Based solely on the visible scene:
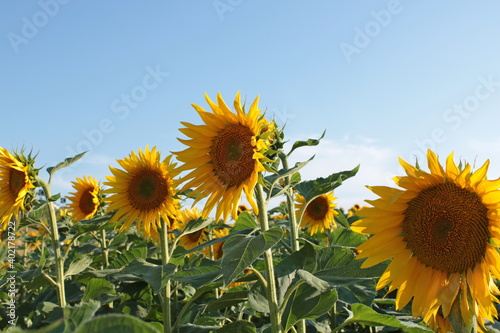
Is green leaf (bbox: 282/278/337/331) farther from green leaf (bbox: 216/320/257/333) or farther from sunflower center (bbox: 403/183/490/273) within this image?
sunflower center (bbox: 403/183/490/273)

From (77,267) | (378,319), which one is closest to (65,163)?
(77,267)

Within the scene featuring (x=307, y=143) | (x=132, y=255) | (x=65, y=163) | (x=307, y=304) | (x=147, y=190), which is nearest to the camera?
(x=307, y=304)

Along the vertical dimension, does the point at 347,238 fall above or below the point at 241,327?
above

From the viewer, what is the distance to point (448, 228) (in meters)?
2.18

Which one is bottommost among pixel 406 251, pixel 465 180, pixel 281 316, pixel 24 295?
pixel 24 295

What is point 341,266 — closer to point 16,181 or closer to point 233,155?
point 233,155

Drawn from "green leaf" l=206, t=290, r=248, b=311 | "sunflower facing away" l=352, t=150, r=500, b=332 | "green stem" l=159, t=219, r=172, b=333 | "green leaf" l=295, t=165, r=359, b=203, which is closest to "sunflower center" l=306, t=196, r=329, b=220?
"green stem" l=159, t=219, r=172, b=333

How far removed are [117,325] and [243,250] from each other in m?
1.40

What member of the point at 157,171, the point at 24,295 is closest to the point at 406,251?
the point at 157,171

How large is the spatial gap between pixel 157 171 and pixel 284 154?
196 centimetres

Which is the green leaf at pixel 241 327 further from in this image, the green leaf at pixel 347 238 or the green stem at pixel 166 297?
the green leaf at pixel 347 238

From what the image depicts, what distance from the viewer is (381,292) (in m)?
4.56

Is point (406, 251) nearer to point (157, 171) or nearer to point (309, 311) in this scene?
point (309, 311)

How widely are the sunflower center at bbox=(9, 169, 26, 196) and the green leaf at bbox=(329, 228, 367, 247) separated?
313 cm
